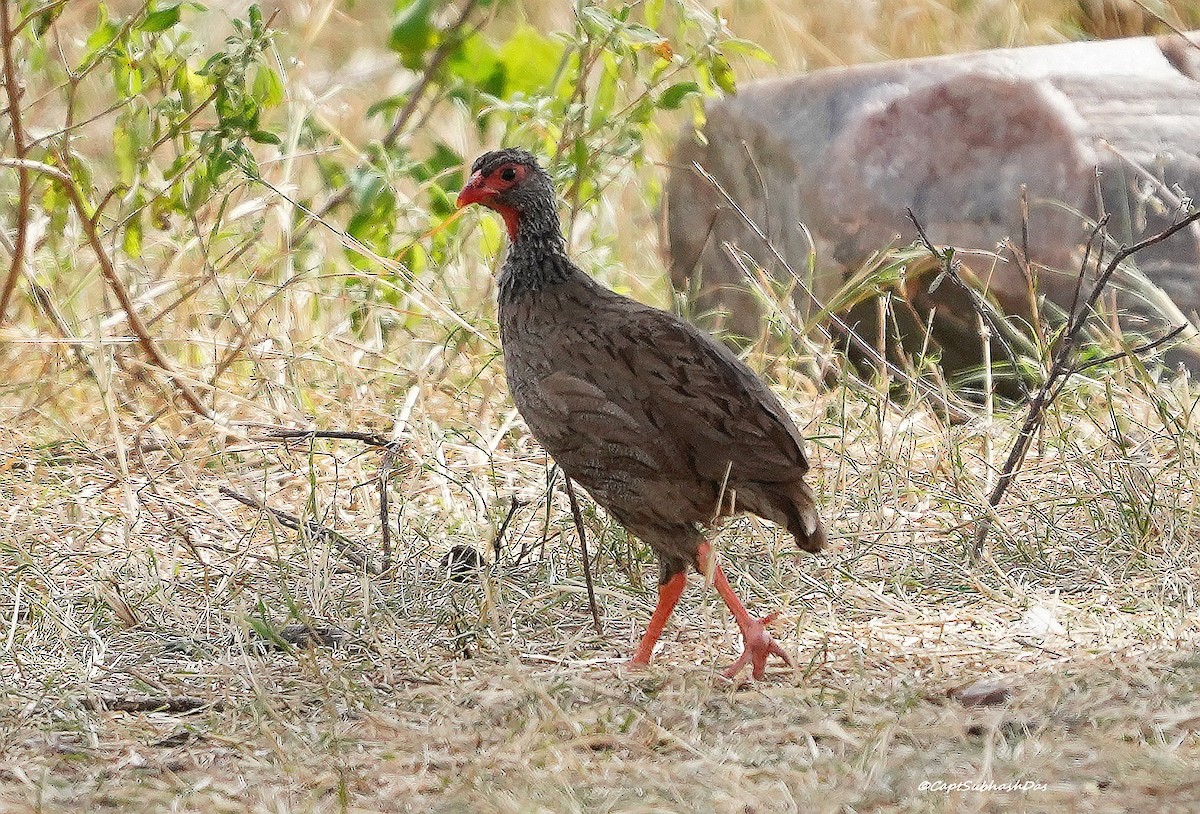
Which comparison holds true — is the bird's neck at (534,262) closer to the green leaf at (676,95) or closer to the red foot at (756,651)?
the green leaf at (676,95)

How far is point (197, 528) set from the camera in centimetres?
426

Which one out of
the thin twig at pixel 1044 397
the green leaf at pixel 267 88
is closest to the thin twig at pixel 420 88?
the green leaf at pixel 267 88

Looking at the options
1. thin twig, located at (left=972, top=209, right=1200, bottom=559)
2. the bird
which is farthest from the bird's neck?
thin twig, located at (left=972, top=209, right=1200, bottom=559)

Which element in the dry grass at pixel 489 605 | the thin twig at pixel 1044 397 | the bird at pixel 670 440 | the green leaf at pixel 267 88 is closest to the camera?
the dry grass at pixel 489 605

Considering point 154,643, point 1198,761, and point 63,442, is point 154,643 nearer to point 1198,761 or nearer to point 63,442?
point 63,442

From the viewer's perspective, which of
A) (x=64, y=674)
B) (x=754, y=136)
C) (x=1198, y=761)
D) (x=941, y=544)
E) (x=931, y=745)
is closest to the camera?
(x=1198, y=761)

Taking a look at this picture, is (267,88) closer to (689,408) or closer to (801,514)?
(689,408)

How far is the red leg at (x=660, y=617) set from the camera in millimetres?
3363

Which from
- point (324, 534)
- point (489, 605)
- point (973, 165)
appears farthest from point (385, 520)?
point (973, 165)

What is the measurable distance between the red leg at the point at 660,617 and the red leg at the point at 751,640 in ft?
0.35

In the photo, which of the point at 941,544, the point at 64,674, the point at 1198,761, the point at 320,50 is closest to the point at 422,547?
the point at 64,674

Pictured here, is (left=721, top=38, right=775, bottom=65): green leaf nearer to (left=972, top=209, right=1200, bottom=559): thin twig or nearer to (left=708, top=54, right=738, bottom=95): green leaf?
(left=708, top=54, right=738, bottom=95): green leaf

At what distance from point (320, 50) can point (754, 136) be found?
432 cm

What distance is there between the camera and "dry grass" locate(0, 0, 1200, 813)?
2.64 metres
